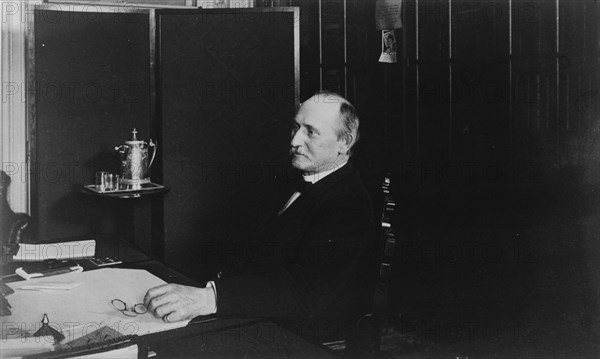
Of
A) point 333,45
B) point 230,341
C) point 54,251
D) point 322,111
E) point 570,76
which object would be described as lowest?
point 230,341

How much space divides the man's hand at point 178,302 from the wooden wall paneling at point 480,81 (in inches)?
58.6

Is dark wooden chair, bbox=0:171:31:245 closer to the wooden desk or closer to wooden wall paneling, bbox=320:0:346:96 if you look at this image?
wooden wall paneling, bbox=320:0:346:96

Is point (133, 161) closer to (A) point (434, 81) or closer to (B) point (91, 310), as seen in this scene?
(A) point (434, 81)

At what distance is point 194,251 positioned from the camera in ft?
13.0

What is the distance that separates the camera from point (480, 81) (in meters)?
2.62

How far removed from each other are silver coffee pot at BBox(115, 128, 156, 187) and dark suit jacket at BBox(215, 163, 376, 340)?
67.5 inches

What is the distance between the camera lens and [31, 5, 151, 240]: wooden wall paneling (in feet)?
12.2

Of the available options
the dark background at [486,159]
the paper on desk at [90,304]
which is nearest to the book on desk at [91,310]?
the paper on desk at [90,304]

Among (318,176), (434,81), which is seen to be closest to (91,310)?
(318,176)

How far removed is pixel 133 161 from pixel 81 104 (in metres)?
0.55

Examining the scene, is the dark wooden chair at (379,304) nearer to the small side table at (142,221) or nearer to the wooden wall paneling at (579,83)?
the wooden wall paneling at (579,83)

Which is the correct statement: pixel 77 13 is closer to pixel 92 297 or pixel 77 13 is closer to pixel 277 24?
pixel 277 24

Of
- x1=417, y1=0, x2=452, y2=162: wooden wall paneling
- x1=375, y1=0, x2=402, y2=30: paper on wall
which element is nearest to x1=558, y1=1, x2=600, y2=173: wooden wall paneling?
x1=417, y1=0, x2=452, y2=162: wooden wall paneling

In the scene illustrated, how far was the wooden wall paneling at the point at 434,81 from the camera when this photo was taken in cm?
283
